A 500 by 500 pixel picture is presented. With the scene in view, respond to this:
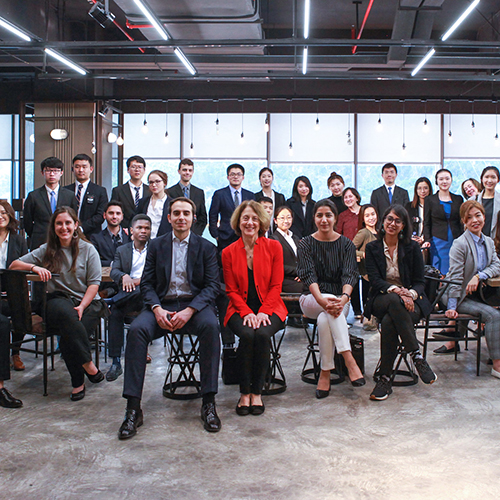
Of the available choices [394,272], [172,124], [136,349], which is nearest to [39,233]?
[136,349]

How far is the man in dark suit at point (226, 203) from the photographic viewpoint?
5555 millimetres

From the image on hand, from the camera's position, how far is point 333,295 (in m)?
3.58

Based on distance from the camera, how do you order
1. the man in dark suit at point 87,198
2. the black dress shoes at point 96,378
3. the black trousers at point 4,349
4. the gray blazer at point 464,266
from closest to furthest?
the black trousers at point 4,349 → the black dress shoes at point 96,378 → the gray blazer at point 464,266 → the man in dark suit at point 87,198

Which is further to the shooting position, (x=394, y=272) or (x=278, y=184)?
(x=278, y=184)

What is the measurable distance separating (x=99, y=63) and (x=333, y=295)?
588cm

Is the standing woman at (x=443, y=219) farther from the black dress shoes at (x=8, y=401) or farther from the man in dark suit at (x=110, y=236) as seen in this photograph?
the black dress shoes at (x=8, y=401)

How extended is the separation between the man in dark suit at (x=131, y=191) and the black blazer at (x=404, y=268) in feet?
8.58

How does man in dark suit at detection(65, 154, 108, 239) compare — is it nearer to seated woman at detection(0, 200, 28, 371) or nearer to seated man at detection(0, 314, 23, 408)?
seated woman at detection(0, 200, 28, 371)

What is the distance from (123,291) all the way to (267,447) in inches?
72.0

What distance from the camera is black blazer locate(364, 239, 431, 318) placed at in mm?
3723

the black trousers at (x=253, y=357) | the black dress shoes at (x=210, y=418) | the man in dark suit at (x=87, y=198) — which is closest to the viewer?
the black dress shoes at (x=210, y=418)

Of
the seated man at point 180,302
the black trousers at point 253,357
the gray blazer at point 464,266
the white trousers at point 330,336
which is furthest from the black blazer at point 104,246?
the gray blazer at point 464,266

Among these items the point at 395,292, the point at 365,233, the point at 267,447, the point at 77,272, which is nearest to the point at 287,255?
the point at 365,233

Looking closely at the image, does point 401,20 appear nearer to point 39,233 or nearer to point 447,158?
point 447,158
